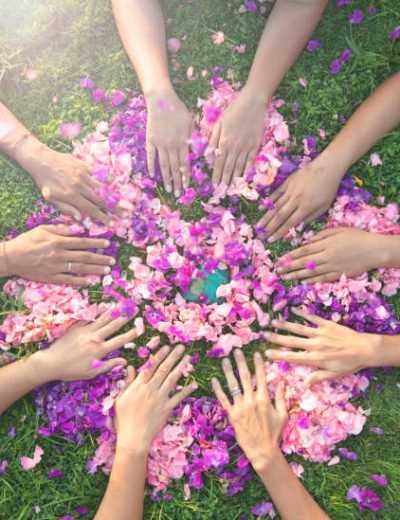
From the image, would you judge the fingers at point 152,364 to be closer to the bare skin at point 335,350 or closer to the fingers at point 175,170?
the bare skin at point 335,350

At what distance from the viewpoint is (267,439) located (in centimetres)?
255

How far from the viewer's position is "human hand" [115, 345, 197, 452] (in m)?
2.56

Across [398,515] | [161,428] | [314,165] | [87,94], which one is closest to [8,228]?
[87,94]

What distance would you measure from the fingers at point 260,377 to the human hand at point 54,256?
0.83 metres

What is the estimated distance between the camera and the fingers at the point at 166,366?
2635mm

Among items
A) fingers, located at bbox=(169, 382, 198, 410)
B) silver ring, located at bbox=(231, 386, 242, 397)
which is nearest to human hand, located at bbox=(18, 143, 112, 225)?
fingers, located at bbox=(169, 382, 198, 410)

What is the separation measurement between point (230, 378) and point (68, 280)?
891 mm

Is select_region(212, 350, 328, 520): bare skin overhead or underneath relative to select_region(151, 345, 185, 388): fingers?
underneath

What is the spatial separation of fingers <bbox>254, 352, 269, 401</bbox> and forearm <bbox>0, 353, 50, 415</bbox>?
0.97m

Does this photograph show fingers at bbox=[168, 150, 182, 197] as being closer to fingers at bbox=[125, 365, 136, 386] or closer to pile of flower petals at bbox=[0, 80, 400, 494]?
pile of flower petals at bbox=[0, 80, 400, 494]

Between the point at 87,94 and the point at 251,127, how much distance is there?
0.85 meters

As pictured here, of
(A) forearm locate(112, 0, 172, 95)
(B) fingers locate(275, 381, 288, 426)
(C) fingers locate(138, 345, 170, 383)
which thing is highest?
(A) forearm locate(112, 0, 172, 95)

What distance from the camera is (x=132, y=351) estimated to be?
2711 millimetres

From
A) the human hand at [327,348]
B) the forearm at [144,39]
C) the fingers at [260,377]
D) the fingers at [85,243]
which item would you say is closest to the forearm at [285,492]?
the fingers at [260,377]
